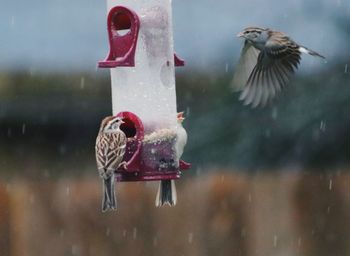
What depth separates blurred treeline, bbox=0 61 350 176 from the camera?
6.84 metres

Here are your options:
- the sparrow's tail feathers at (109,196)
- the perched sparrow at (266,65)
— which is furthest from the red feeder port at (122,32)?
the perched sparrow at (266,65)

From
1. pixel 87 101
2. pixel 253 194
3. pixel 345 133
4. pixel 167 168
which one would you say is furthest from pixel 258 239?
pixel 167 168

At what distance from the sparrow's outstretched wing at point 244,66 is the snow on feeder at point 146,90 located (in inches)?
32.4

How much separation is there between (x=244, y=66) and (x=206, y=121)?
4.28 feet

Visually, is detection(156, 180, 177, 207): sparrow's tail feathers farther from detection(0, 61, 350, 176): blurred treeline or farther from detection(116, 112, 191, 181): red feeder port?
detection(0, 61, 350, 176): blurred treeline

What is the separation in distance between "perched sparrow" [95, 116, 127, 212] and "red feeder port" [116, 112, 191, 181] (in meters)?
0.06

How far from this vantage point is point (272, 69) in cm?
571

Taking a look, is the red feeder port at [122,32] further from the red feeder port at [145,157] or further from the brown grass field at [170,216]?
the brown grass field at [170,216]

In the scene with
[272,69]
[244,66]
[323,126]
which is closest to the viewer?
[272,69]

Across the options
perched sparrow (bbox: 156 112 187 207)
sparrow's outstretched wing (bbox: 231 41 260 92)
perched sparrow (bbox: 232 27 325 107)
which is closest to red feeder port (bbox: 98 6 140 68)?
perched sparrow (bbox: 156 112 187 207)

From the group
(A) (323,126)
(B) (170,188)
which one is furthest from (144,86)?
(A) (323,126)

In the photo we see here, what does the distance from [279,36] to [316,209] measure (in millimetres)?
2075

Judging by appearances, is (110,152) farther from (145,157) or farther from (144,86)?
(144,86)

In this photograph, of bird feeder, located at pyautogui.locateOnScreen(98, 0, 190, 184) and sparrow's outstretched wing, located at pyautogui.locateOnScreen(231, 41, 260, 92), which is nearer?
bird feeder, located at pyautogui.locateOnScreen(98, 0, 190, 184)
